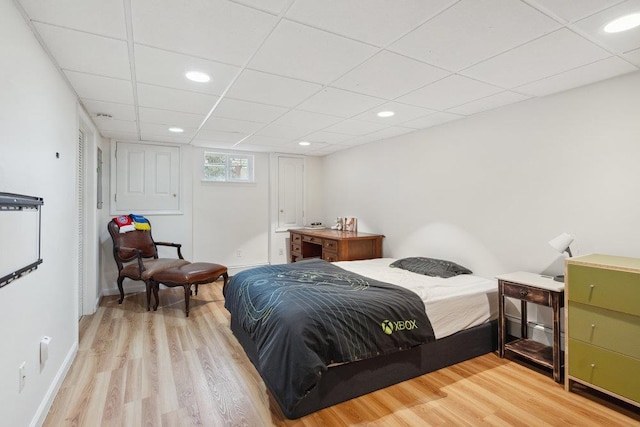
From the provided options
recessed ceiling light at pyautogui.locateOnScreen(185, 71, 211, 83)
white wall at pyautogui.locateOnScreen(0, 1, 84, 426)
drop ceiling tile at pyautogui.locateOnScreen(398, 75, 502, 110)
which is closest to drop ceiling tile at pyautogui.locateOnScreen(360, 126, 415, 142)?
drop ceiling tile at pyautogui.locateOnScreen(398, 75, 502, 110)

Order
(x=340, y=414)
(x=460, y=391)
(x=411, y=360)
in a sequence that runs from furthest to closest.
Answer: (x=411, y=360) < (x=460, y=391) < (x=340, y=414)

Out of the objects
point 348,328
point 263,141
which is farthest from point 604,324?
point 263,141

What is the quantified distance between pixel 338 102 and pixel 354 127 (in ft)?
3.19

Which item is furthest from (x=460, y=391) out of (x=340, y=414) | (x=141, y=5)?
(x=141, y=5)

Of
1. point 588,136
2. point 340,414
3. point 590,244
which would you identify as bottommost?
point 340,414

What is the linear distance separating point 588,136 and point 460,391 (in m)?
2.21

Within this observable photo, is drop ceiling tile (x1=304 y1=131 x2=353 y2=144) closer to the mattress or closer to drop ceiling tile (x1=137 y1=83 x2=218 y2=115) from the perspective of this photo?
drop ceiling tile (x1=137 y1=83 x2=218 y2=115)

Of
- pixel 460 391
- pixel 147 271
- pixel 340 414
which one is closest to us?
pixel 340 414

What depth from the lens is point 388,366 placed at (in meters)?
2.28

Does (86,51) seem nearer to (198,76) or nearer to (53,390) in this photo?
(198,76)

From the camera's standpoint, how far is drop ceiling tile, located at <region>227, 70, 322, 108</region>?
237 centimetres

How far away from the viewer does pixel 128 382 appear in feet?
7.64

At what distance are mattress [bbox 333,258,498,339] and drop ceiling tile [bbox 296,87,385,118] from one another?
5.53ft

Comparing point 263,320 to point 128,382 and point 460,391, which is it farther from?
point 460,391
